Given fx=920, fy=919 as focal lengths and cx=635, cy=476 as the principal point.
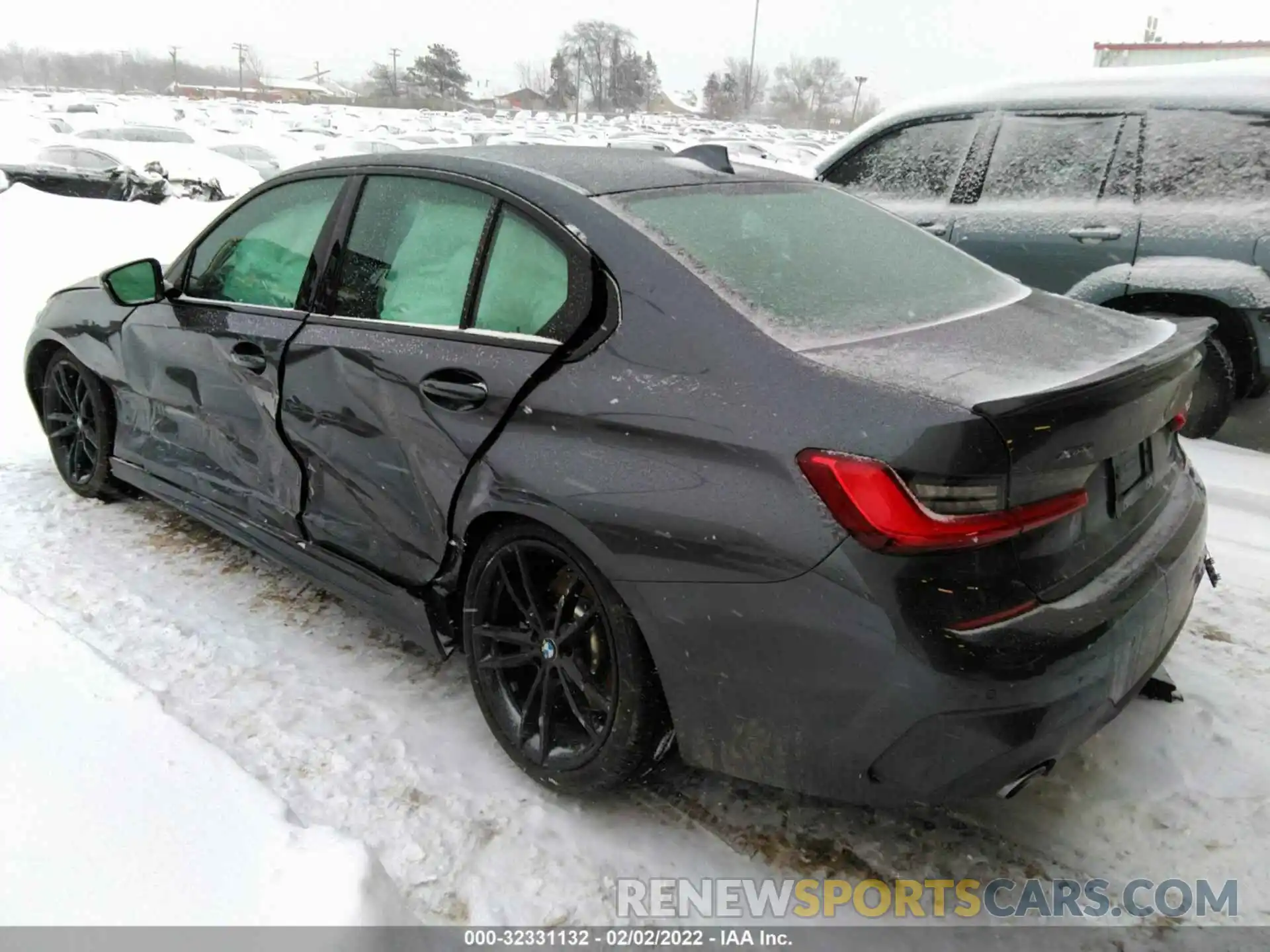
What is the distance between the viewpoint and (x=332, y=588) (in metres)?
2.97

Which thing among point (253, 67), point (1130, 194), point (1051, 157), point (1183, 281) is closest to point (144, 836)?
point (1183, 281)

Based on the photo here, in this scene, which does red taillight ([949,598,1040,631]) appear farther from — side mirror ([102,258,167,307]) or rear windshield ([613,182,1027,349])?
side mirror ([102,258,167,307])

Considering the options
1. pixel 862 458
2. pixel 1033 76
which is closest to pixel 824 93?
pixel 1033 76

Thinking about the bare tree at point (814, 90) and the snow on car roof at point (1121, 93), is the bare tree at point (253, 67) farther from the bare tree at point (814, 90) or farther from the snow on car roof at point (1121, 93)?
the snow on car roof at point (1121, 93)

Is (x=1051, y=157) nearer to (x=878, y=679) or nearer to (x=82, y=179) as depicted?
(x=878, y=679)

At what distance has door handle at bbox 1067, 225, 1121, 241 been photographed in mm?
4734

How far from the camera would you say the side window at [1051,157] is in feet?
16.1

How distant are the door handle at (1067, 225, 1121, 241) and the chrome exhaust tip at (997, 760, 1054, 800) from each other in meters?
3.71

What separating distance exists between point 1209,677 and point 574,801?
6.62 feet

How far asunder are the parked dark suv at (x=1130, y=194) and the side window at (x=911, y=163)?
0.04 ft

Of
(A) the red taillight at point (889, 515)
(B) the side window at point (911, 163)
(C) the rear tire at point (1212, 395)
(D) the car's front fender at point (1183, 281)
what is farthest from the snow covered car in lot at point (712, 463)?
(B) the side window at point (911, 163)

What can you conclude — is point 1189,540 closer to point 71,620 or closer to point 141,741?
point 141,741

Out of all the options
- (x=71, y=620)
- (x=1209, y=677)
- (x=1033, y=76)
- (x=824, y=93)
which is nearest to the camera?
(x=1209, y=677)

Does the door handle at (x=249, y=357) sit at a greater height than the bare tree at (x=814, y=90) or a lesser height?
lesser
